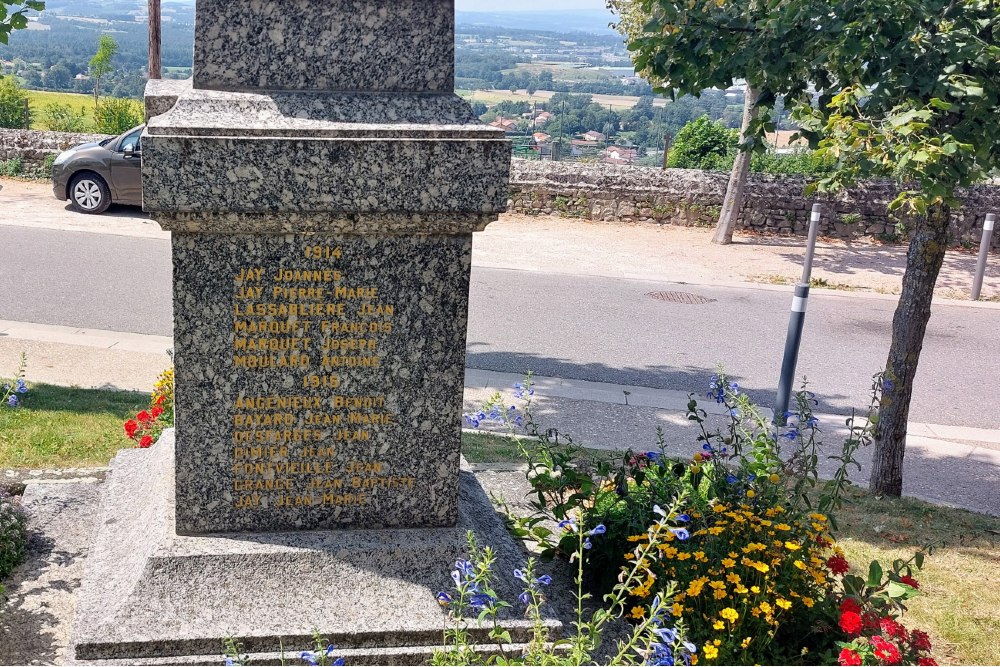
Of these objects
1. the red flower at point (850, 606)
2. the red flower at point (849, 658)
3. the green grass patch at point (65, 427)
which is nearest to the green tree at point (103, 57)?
the green grass patch at point (65, 427)

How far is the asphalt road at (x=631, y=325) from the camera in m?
9.18

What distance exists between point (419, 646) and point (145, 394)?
4.46m

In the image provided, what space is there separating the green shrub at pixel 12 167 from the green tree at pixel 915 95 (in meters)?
17.4

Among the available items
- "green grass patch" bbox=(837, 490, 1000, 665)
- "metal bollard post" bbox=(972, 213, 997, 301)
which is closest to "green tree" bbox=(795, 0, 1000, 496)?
"green grass patch" bbox=(837, 490, 1000, 665)

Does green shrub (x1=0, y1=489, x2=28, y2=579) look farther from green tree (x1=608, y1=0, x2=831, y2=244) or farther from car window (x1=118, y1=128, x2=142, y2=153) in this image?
car window (x1=118, y1=128, x2=142, y2=153)

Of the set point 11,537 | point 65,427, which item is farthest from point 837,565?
point 65,427

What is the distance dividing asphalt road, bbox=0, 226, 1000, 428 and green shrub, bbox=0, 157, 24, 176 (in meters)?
5.43

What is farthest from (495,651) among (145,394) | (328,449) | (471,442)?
(145,394)

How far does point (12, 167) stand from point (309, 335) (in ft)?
57.4

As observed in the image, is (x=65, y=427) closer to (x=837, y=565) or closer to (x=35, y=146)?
(x=837, y=565)

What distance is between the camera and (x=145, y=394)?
7324 millimetres

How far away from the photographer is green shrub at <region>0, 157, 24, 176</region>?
18.7m

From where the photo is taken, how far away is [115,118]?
20.5 metres

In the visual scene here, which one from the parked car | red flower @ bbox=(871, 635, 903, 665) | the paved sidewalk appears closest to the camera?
red flower @ bbox=(871, 635, 903, 665)
